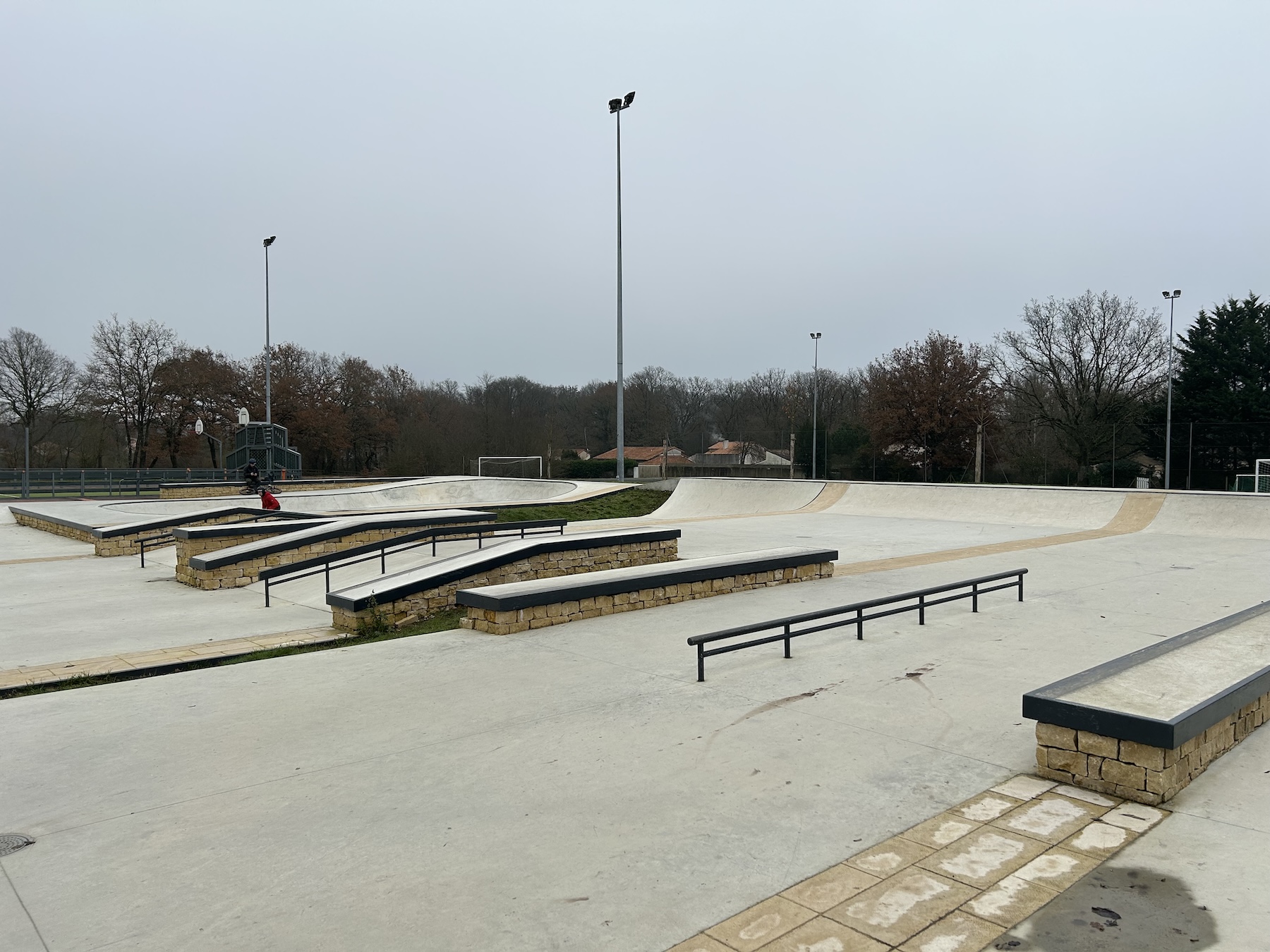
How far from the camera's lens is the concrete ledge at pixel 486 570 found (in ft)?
28.6

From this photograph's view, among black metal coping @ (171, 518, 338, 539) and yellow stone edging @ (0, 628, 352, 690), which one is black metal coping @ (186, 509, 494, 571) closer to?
black metal coping @ (171, 518, 338, 539)

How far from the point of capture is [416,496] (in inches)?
1224

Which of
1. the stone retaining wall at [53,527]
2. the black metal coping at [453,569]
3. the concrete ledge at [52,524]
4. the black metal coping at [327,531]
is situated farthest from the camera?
the stone retaining wall at [53,527]

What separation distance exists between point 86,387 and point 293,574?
4452cm

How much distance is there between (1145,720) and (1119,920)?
1244 millimetres

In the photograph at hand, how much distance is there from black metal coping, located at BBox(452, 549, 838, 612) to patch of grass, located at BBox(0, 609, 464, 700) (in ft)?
2.31

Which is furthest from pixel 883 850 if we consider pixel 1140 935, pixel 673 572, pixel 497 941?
pixel 673 572

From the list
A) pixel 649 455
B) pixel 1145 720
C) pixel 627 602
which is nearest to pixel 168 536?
pixel 627 602

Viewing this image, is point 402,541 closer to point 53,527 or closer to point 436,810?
point 436,810

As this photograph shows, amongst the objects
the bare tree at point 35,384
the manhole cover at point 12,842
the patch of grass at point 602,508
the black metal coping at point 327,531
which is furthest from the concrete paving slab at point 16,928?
the bare tree at point 35,384

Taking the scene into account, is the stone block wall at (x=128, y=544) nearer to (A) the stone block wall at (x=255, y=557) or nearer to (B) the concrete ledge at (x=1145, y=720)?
(A) the stone block wall at (x=255, y=557)

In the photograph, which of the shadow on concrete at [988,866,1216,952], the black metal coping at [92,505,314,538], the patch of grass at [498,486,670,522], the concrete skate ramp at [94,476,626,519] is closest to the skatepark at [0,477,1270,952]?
the shadow on concrete at [988,866,1216,952]

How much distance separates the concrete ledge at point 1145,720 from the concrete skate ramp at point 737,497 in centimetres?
2112

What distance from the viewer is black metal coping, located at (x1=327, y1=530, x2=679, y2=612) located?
8.70 m
